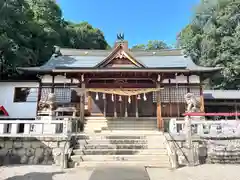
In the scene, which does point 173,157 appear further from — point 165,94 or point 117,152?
point 165,94

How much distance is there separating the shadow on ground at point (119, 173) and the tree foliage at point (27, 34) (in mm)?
14278

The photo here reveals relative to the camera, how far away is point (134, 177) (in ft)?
21.7

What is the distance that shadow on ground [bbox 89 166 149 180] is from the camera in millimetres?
6586

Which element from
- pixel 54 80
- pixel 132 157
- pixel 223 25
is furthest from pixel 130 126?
pixel 223 25

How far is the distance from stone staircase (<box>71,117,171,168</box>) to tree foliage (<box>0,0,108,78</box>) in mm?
12384

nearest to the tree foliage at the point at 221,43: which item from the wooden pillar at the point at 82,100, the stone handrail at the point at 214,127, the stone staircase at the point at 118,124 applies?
the stone staircase at the point at 118,124

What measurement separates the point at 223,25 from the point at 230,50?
4104 millimetres

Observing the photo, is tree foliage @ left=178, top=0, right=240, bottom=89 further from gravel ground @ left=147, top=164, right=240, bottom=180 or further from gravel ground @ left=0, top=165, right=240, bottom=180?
gravel ground @ left=0, top=165, right=240, bottom=180

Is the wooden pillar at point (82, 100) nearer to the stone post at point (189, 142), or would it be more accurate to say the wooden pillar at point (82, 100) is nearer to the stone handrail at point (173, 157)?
the stone handrail at point (173, 157)

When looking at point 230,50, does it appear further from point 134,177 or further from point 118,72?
point 134,177

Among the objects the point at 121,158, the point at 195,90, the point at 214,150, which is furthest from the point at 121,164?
the point at 195,90

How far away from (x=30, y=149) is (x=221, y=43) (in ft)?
86.0

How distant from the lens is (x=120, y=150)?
9039 mm

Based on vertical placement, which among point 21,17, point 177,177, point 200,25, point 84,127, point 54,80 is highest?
point 200,25
